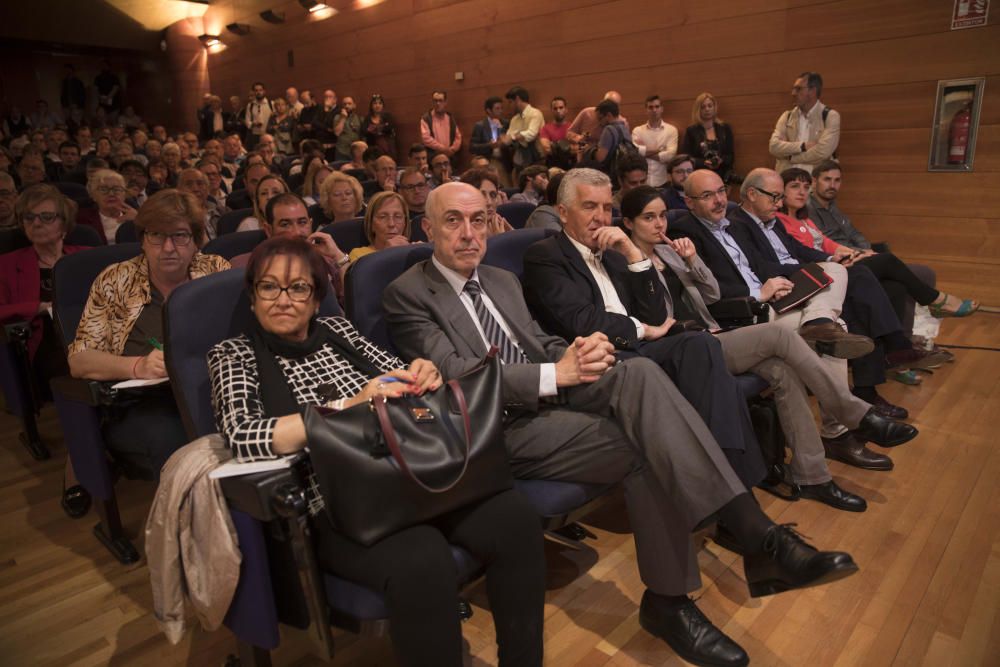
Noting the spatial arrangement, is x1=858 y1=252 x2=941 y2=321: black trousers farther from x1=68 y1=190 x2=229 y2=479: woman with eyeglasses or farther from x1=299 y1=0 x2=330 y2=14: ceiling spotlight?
x1=299 y1=0 x2=330 y2=14: ceiling spotlight

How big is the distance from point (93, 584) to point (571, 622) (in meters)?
1.36

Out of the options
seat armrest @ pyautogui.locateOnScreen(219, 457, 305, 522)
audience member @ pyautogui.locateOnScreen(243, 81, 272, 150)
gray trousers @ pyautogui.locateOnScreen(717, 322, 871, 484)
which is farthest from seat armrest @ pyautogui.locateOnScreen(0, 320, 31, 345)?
audience member @ pyautogui.locateOnScreen(243, 81, 272, 150)

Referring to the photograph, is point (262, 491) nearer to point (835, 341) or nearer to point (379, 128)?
point (835, 341)

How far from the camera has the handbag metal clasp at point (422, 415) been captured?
133cm

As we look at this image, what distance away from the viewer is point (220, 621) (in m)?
1.33

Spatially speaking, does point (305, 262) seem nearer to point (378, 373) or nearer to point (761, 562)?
point (378, 373)

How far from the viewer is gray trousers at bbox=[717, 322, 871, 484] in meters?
2.24

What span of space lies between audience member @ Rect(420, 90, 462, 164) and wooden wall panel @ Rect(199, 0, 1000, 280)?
0.37m

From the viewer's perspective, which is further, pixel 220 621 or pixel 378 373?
pixel 378 373

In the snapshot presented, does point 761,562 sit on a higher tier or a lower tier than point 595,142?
lower

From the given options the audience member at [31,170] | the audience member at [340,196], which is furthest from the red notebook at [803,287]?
the audience member at [31,170]

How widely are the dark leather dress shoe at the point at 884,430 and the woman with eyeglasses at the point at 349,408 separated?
4.80 feet

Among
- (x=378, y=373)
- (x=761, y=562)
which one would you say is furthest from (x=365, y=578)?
(x=761, y=562)

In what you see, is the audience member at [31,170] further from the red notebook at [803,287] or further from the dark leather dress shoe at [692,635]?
the dark leather dress shoe at [692,635]
